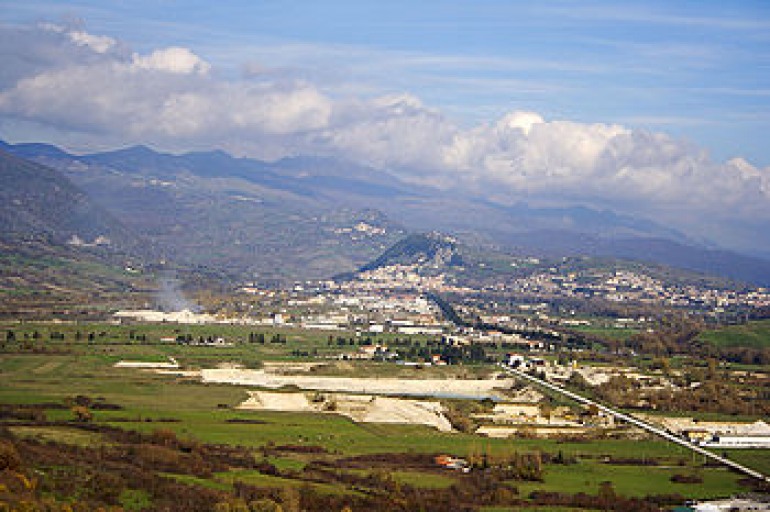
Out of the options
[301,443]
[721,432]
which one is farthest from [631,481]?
[721,432]

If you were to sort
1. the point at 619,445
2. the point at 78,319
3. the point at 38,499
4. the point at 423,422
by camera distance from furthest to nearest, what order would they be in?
the point at 78,319 → the point at 423,422 → the point at 619,445 → the point at 38,499

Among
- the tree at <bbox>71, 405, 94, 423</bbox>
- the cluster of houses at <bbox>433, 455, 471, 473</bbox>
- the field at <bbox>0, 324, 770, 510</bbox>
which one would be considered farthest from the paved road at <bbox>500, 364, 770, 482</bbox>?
the tree at <bbox>71, 405, 94, 423</bbox>

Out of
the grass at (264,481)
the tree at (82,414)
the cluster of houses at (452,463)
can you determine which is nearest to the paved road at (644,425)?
the cluster of houses at (452,463)

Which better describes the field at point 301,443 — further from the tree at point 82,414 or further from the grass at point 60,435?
the tree at point 82,414

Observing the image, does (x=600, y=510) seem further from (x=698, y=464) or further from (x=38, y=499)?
(x=38, y=499)

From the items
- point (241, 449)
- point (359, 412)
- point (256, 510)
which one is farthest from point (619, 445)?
point (256, 510)

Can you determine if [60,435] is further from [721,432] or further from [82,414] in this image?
[721,432]

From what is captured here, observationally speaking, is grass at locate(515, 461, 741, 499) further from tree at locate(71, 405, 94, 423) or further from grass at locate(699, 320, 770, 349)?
grass at locate(699, 320, 770, 349)
